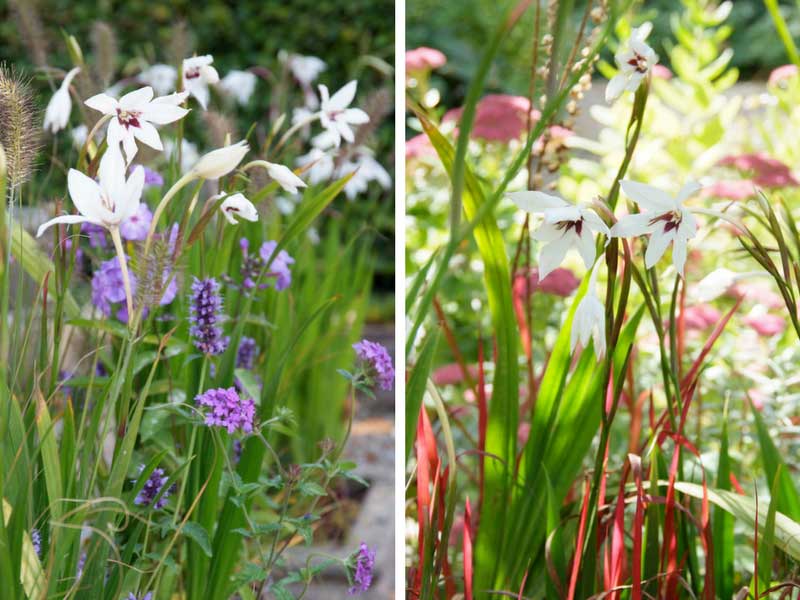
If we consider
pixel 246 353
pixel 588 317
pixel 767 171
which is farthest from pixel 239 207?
pixel 767 171

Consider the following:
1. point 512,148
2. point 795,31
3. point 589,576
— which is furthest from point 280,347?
point 795,31

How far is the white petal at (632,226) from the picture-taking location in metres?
0.92

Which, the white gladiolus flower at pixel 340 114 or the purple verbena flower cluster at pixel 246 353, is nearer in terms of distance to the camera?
the white gladiolus flower at pixel 340 114

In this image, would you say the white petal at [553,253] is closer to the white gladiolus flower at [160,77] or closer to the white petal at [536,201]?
the white petal at [536,201]

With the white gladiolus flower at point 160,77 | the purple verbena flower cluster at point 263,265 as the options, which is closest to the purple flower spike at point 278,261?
the purple verbena flower cluster at point 263,265

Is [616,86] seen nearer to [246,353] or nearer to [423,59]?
[246,353]

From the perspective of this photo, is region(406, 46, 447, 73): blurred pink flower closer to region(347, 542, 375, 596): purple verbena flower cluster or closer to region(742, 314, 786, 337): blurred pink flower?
region(742, 314, 786, 337): blurred pink flower

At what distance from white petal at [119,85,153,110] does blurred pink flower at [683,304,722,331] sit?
1331 millimetres

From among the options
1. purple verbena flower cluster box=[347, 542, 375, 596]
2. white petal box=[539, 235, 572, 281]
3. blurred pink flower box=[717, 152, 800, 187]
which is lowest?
purple verbena flower cluster box=[347, 542, 375, 596]

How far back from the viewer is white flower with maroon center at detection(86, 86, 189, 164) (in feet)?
2.94

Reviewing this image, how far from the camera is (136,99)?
906 millimetres

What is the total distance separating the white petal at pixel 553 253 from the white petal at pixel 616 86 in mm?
237

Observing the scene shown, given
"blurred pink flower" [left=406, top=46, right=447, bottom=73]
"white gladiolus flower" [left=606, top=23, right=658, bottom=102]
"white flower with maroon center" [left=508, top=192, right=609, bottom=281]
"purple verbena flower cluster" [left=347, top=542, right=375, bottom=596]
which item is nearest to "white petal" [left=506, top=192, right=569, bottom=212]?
"white flower with maroon center" [left=508, top=192, right=609, bottom=281]

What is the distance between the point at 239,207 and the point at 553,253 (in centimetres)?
32
